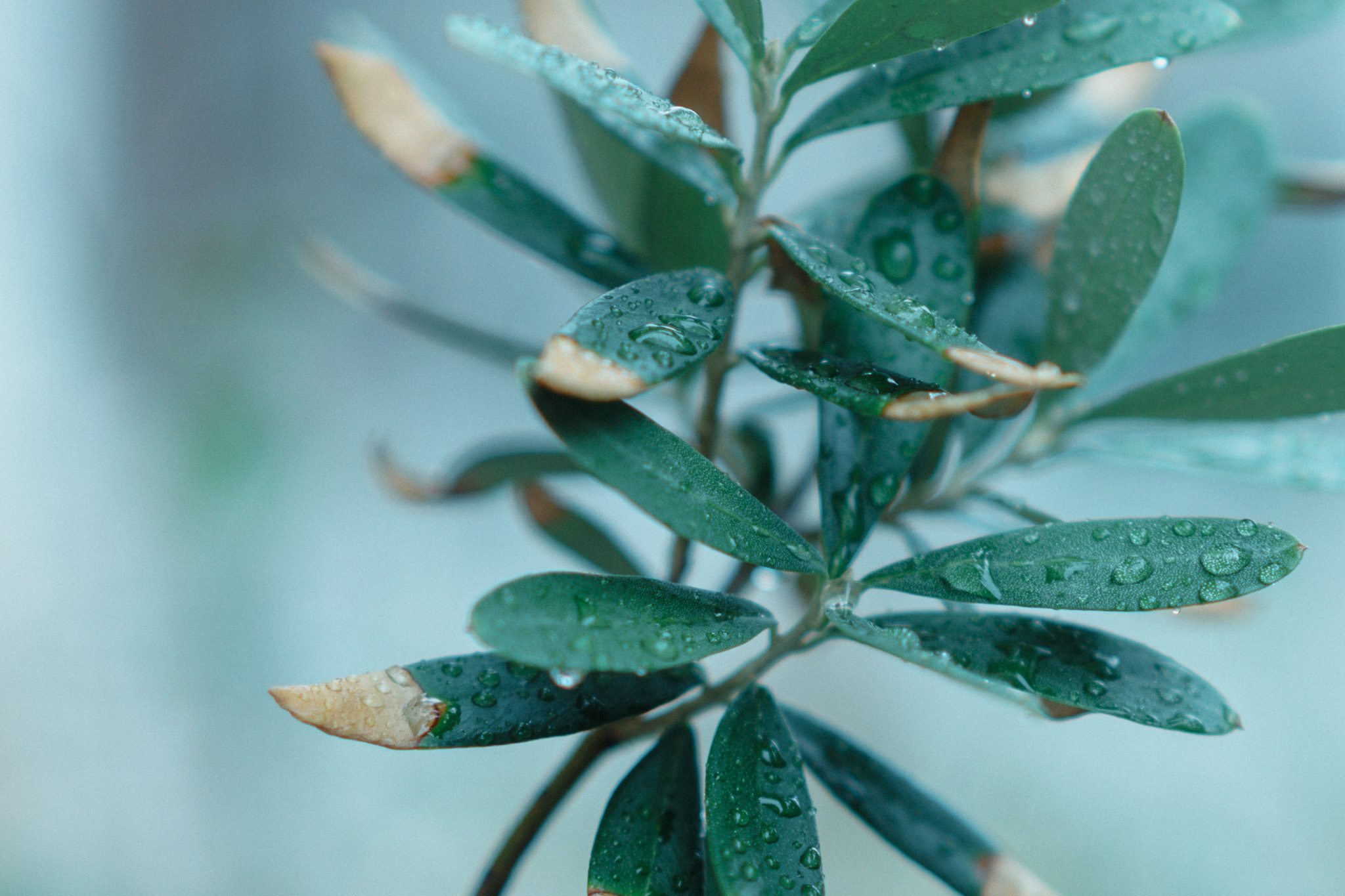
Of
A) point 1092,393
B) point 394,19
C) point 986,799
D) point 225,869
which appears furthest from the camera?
point 394,19

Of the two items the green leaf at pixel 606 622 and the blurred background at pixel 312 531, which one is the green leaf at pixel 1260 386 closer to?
the green leaf at pixel 606 622

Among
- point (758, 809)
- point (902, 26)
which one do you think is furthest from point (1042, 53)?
point (758, 809)

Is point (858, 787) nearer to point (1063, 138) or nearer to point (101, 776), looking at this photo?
point (1063, 138)

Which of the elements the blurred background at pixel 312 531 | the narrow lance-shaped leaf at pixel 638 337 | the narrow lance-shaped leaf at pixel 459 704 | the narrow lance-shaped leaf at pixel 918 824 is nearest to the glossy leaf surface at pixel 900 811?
the narrow lance-shaped leaf at pixel 918 824

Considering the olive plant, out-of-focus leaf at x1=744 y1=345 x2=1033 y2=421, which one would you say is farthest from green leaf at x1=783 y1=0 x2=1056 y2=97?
out-of-focus leaf at x1=744 y1=345 x2=1033 y2=421

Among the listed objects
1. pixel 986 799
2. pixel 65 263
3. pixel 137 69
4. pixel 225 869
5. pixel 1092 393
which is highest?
pixel 137 69

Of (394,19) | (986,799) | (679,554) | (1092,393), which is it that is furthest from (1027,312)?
(394,19)

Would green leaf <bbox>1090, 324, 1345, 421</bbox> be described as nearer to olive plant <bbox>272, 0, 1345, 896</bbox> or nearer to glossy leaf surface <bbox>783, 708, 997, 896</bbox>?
olive plant <bbox>272, 0, 1345, 896</bbox>
